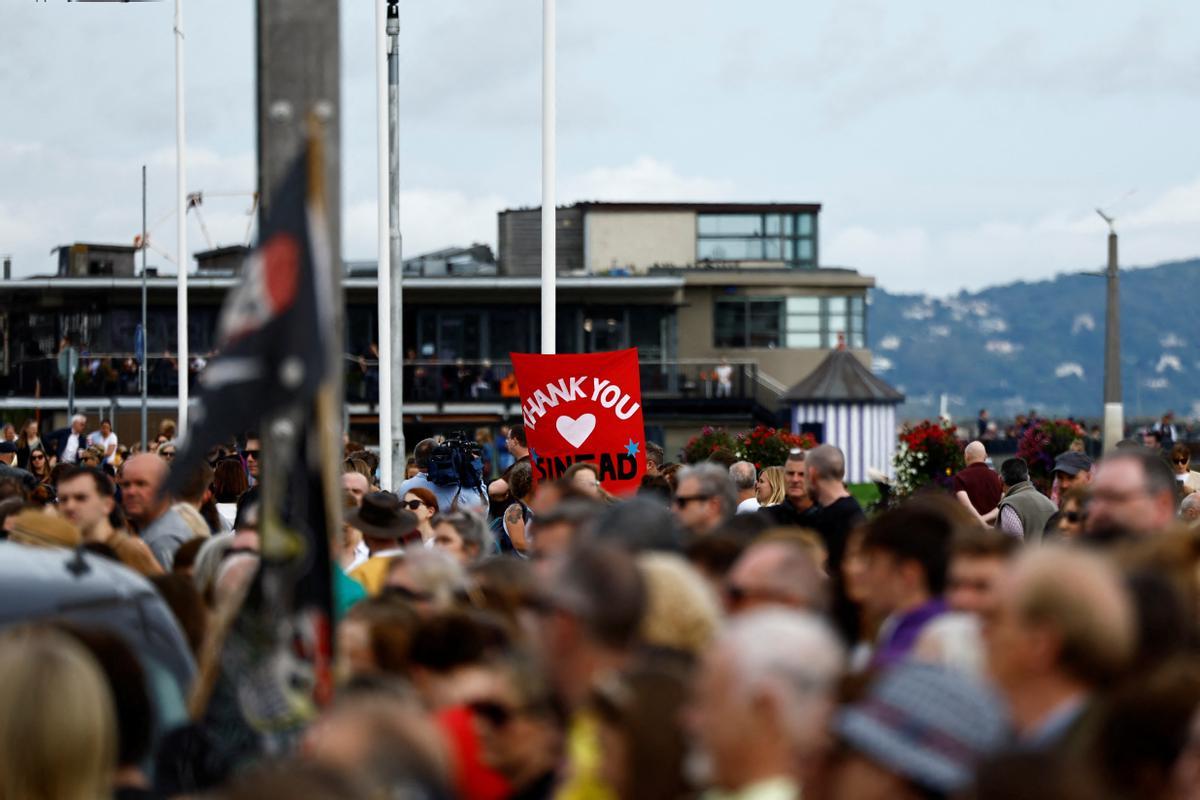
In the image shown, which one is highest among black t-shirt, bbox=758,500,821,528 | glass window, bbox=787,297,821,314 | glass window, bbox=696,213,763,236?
glass window, bbox=696,213,763,236

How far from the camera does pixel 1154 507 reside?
7.04m

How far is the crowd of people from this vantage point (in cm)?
456

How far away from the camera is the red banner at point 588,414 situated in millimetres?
14336

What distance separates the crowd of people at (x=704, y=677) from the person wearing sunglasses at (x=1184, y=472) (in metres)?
10.3

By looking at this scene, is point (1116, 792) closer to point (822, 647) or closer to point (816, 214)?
point (822, 647)

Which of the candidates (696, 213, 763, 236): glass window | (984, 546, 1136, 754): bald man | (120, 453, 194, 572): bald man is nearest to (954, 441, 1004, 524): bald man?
(120, 453, 194, 572): bald man

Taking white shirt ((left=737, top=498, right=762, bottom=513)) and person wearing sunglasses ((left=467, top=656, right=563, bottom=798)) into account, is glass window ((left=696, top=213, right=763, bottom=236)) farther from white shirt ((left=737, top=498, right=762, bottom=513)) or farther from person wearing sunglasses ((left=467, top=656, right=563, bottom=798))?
person wearing sunglasses ((left=467, top=656, right=563, bottom=798))

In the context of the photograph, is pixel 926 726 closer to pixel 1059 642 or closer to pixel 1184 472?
pixel 1059 642

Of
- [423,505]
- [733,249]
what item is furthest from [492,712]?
[733,249]

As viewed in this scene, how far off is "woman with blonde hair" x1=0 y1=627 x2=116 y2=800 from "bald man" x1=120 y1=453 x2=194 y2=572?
4.95 m

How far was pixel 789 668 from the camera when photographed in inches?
180

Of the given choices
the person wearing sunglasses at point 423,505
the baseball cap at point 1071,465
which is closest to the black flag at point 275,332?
the person wearing sunglasses at point 423,505

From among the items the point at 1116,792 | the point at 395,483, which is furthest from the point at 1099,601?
the point at 395,483

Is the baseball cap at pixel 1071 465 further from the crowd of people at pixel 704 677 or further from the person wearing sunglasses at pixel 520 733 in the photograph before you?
the person wearing sunglasses at pixel 520 733
